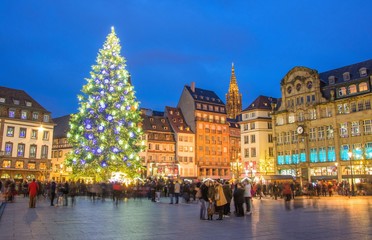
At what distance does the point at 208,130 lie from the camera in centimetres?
9294

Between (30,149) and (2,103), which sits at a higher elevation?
(2,103)

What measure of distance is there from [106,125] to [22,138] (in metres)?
38.4

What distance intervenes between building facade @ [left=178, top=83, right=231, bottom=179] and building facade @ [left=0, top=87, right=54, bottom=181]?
34651 millimetres

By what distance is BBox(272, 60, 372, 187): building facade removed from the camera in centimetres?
5566

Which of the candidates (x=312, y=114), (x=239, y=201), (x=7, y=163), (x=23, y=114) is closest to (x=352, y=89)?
(x=312, y=114)

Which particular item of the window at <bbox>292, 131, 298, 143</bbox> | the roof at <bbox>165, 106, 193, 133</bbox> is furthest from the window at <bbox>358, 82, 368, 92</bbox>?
the roof at <bbox>165, 106, 193, 133</bbox>

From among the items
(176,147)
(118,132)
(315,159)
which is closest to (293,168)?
(315,159)

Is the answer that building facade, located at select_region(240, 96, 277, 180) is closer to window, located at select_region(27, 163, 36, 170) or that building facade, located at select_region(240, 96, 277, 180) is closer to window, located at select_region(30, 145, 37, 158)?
window, located at select_region(27, 163, 36, 170)

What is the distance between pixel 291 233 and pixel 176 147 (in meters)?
75.8

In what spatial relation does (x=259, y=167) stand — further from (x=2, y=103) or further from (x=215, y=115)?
(x=2, y=103)

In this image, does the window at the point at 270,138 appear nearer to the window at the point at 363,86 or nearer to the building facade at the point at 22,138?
the window at the point at 363,86

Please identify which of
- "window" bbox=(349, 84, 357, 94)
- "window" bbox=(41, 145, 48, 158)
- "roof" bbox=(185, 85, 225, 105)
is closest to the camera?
"window" bbox=(349, 84, 357, 94)

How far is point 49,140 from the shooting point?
69.8 m

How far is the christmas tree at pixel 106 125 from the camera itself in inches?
1326
